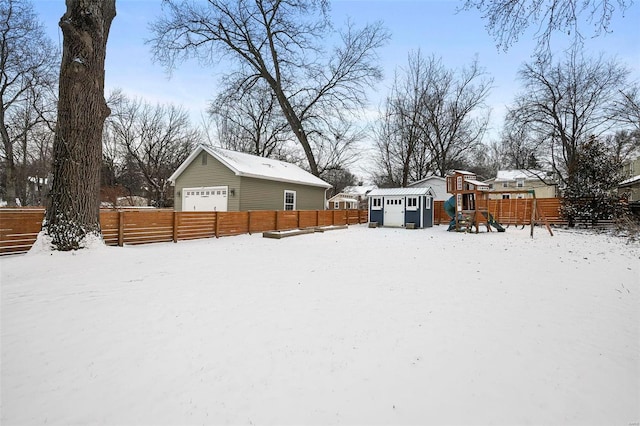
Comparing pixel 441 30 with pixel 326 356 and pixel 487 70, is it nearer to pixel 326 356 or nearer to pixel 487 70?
pixel 326 356

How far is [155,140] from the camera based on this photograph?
106ft

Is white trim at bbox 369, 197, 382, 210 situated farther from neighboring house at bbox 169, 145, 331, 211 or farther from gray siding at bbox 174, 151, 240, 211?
gray siding at bbox 174, 151, 240, 211

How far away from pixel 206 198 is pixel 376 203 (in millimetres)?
9828

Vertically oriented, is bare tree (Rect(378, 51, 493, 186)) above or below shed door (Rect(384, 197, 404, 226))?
above

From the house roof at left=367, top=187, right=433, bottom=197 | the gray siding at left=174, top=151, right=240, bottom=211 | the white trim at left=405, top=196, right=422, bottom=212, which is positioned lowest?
the white trim at left=405, top=196, right=422, bottom=212

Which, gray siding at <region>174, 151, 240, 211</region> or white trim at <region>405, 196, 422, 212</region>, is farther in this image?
white trim at <region>405, 196, 422, 212</region>

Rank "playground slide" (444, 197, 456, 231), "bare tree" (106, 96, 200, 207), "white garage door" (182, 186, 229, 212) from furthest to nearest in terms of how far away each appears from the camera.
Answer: "bare tree" (106, 96, 200, 207)
"playground slide" (444, 197, 456, 231)
"white garage door" (182, 186, 229, 212)

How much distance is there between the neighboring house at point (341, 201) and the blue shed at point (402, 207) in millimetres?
24283

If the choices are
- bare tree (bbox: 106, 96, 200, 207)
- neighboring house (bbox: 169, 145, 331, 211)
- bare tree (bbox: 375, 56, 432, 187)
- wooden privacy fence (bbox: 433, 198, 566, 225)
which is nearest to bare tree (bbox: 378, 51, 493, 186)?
bare tree (bbox: 375, 56, 432, 187)

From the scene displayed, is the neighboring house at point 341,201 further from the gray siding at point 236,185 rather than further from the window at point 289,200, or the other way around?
the gray siding at point 236,185

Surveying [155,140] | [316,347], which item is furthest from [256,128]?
[316,347]

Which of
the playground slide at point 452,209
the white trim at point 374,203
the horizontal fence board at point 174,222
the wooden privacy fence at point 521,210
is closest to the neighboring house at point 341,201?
the horizontal fence board at point 174,222

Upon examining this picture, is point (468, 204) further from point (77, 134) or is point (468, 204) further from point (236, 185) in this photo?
point (77, 134)

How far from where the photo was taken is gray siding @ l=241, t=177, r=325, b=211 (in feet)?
49.8
